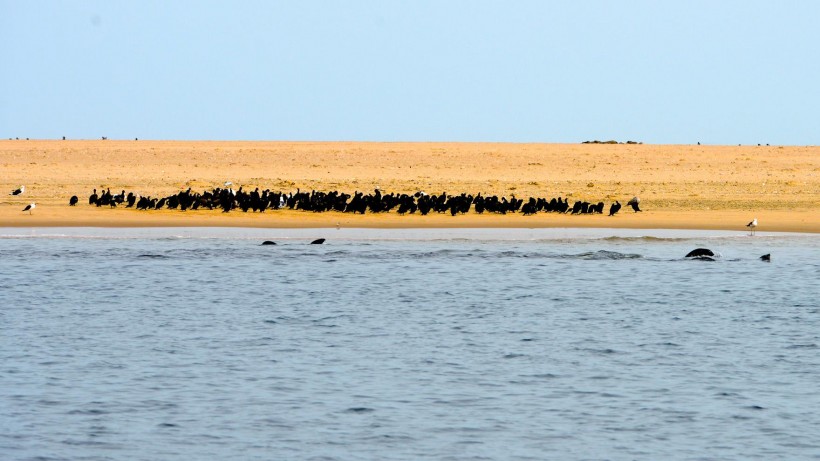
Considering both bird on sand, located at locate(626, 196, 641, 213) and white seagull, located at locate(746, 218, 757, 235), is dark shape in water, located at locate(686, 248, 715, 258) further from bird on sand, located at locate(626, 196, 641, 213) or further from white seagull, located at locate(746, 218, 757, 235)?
bird on sand, located at locate(626, 196, 641, 213)

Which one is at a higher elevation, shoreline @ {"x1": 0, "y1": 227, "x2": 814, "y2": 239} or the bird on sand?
the bird on sand

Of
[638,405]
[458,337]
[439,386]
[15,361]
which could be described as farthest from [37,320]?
[638,405]

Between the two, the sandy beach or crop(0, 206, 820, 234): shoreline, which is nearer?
crop(0, 206, 820, 234): shoreline

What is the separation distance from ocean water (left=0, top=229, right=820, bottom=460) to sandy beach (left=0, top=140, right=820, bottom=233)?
16.9 feet

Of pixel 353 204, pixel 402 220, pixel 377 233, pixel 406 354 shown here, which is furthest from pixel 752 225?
pixel 406 354

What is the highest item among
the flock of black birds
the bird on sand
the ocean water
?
the bird on sand

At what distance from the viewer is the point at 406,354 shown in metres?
12.7

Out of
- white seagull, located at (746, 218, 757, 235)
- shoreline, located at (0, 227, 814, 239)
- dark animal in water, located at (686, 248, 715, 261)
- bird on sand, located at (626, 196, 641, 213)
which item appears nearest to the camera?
dark animal in water, located at (686, 248, 715, 261)

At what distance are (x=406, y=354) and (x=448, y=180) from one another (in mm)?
26448

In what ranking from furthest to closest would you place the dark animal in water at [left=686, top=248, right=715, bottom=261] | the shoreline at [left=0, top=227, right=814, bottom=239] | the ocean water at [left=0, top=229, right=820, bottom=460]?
the shoreline at [left=0, top=227, right=814, bottom=239], the dark animal in water at [left=686, top=248, right=715, bottom=261], the ocean water at [left=0, top=229, right=820, bottom=460]

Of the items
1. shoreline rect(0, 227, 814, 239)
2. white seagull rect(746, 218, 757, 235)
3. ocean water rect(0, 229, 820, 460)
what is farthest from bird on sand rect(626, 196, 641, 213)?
ocean water rect(0, 229, 820, 460)

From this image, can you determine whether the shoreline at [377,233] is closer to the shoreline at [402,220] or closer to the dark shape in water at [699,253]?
the shoreline at [402,220]

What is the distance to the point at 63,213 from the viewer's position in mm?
29031

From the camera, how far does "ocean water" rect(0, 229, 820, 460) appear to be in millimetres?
9141
